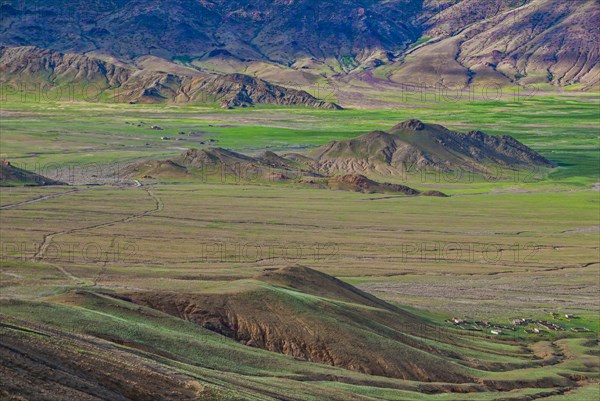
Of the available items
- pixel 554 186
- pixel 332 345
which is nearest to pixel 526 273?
pixel 332 345

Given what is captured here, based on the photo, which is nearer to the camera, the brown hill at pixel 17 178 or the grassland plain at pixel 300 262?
the grassland plain at pixel 300 262

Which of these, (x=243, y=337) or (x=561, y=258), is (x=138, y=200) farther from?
(x=243, y=337)

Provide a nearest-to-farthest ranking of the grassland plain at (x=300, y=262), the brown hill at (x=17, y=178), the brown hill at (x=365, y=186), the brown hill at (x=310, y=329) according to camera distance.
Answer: the grassland plain at (x=300, y=262), the brown hill at (x=310, y=329), the brown hill at (x=17, y=178), the brown hill at (x=365, y=186)

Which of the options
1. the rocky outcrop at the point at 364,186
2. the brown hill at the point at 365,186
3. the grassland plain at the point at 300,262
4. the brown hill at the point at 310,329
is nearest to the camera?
the grassland plain at the point at 300,262

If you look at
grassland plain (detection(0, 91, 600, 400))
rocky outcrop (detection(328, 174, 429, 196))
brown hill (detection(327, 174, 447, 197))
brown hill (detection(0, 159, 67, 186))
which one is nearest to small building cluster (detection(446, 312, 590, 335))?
grassland plain (detection(0, 91, 600, 400))

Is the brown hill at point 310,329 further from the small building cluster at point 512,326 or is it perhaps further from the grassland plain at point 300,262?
the small building cluster at point 512,326

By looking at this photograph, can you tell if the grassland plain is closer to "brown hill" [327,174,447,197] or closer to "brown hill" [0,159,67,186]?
"brown hill" [0,159,67,186]

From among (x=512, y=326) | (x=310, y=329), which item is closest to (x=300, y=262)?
(x=512, y=326)

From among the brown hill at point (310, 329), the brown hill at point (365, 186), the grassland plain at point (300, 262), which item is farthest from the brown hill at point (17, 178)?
the brown hill at point (310, 329)

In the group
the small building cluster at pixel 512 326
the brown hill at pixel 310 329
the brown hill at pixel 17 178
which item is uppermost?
the brown hill at pixel 17 178
